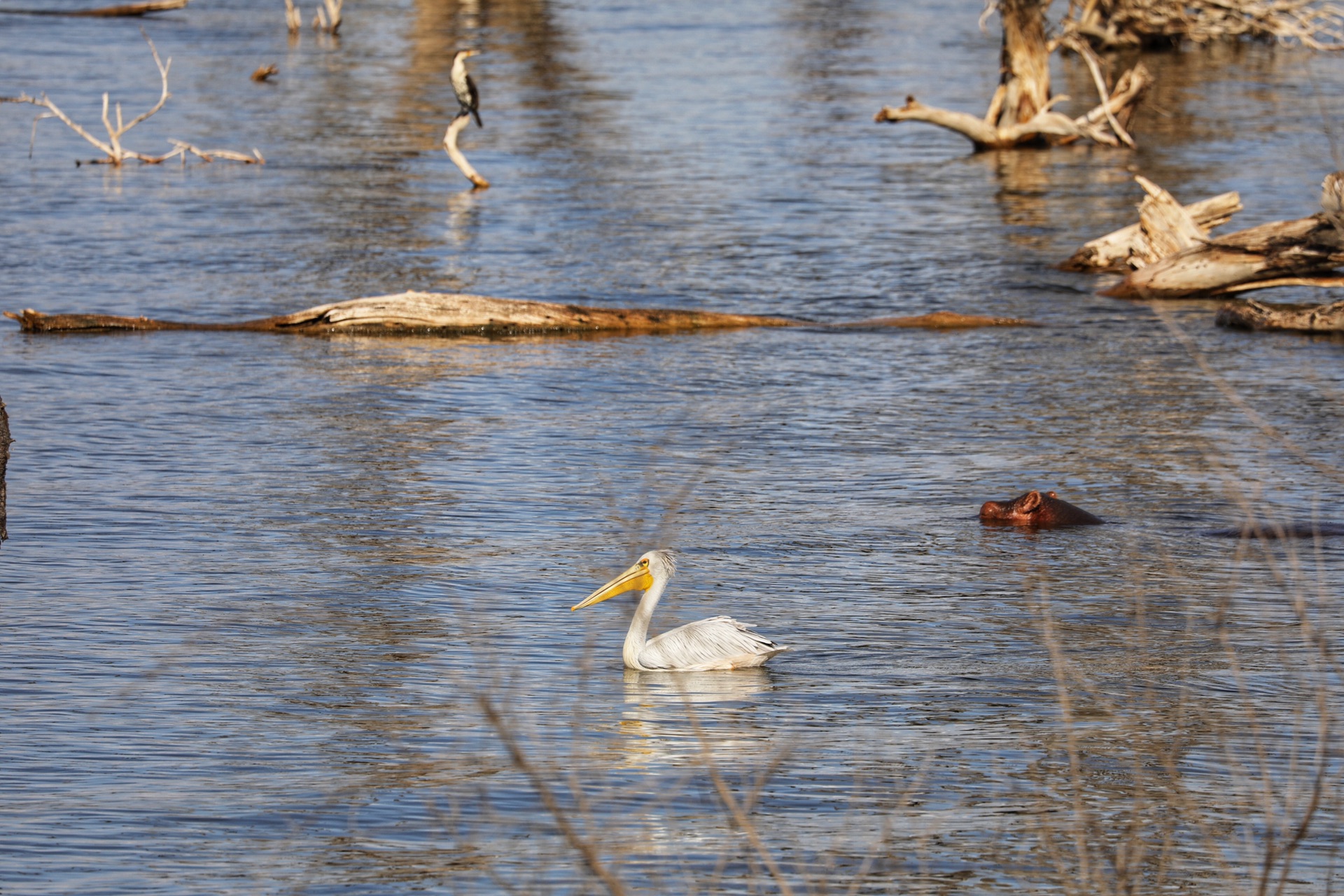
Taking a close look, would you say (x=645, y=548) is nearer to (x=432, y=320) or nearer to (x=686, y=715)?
(x=686, y=715)

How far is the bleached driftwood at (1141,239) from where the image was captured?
1891 cm

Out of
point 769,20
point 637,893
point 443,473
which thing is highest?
point 637,893

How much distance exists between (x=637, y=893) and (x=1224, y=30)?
45.4 meters

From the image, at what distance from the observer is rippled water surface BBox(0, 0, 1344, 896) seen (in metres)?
6.13

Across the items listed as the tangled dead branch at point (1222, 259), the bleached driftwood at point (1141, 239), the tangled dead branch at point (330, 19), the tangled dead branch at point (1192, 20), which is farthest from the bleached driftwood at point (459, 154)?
the tangled dead branch at point (330, 19)

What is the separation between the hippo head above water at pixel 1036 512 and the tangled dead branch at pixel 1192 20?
1351 inches

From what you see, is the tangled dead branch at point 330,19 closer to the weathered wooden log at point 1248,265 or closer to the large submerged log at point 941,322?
the weathered wooden log at point 1248,265

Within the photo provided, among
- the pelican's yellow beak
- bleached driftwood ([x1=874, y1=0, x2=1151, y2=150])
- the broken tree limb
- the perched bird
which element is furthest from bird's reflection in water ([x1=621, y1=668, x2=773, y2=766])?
bleached driftwood ([x1=874, y1=0, x2=1151, y2=150])

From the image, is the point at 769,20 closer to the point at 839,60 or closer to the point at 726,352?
the point at 839,60

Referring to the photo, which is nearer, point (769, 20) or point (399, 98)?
point (399, 98)

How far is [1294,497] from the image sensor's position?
11414mm

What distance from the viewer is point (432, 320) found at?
16547 millimetres

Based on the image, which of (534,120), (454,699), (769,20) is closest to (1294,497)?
(454,699)

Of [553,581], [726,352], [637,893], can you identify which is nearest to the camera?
[637,893]
